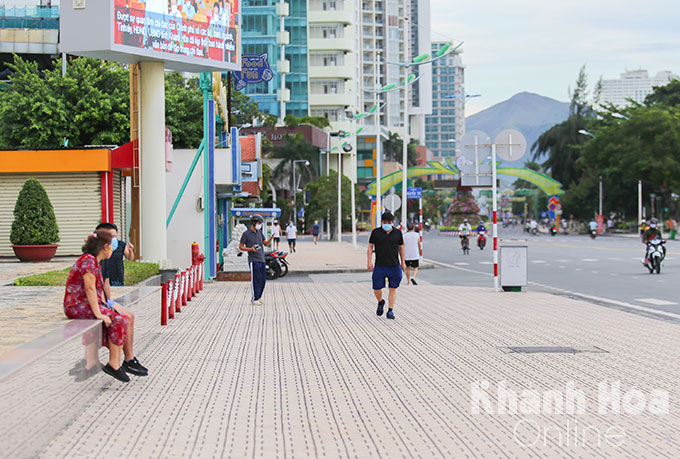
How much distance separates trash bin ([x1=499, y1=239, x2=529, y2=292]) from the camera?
21.5 meters

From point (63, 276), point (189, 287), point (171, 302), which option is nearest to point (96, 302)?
point (171, 302)

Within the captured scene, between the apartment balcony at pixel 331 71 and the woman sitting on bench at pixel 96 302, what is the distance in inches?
4455

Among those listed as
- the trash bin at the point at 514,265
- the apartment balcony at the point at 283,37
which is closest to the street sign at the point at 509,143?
the trash bin at the point at 514,265

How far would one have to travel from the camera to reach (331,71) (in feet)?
396

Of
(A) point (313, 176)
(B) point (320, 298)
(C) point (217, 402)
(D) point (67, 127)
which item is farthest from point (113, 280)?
(A) point (313, 176)

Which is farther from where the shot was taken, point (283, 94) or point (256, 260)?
point (283, 94)

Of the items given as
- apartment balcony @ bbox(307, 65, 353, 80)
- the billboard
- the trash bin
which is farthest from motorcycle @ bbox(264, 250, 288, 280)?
apartment balcony @ bbox(307, 65, 353, 80)

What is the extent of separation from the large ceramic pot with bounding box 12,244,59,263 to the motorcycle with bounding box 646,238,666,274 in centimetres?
1737

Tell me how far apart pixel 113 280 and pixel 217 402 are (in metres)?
8.73

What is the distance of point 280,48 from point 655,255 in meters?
91.9

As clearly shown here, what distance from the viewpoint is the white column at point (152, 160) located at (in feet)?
80.9

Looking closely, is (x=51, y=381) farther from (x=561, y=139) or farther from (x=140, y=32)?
(x=561, y=139)

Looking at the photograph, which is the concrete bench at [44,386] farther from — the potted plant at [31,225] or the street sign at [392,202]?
the street sign at [392,202]

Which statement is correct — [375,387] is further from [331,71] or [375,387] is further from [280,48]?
[331,71]
